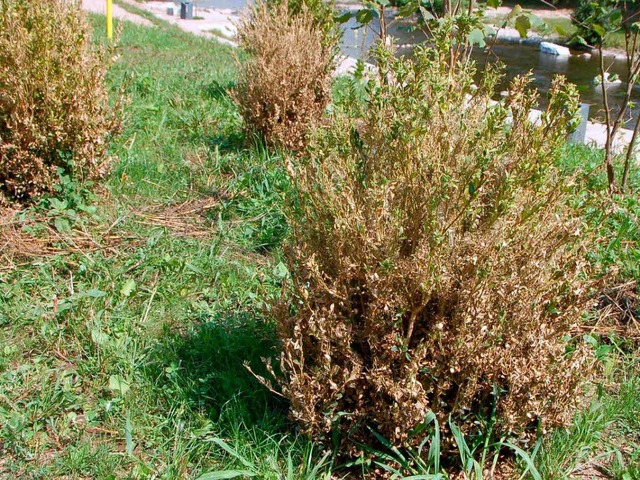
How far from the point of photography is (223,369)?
295 centimetres

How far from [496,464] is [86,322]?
184 centimetres

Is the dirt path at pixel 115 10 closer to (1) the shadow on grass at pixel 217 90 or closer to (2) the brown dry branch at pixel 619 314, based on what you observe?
(1) the shadow on grass at pixel 217 90

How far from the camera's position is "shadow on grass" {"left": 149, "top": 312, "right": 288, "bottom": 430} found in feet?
8.87

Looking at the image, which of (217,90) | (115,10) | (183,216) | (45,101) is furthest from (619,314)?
(115,10)

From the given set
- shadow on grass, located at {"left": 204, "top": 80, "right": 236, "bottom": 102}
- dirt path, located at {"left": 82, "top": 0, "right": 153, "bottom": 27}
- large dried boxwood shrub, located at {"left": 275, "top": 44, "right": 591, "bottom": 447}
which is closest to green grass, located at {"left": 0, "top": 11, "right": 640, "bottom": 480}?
large dried boxwood shrub, located at {"left": 275, "top": 44, "right": 591, "bottom": 447}

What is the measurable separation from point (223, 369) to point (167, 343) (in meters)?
0.30

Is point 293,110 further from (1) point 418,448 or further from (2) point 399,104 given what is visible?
(1) point 418,448

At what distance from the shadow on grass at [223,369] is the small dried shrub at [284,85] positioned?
7.86ft

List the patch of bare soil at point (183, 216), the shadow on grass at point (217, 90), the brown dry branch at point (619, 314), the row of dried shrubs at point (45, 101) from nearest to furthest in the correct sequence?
the brown dry branch at point (619, 314) < the row of dried shrubs at point (45, 101) < the patch of bare soil at point (183, 216) < the shadow on grass at point (217, 90)

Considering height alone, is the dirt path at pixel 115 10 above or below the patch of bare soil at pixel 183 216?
above

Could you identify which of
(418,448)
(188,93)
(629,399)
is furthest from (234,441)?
(188,93)

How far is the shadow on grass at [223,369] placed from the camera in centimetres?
270

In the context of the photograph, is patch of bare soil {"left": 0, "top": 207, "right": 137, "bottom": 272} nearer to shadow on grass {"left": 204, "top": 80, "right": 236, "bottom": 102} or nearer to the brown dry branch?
the brown dry branch

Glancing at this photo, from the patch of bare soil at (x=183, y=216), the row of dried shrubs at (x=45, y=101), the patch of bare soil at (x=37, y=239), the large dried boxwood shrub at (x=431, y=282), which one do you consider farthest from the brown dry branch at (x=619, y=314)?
the row of dried shrubs at (x=45, y=101)
